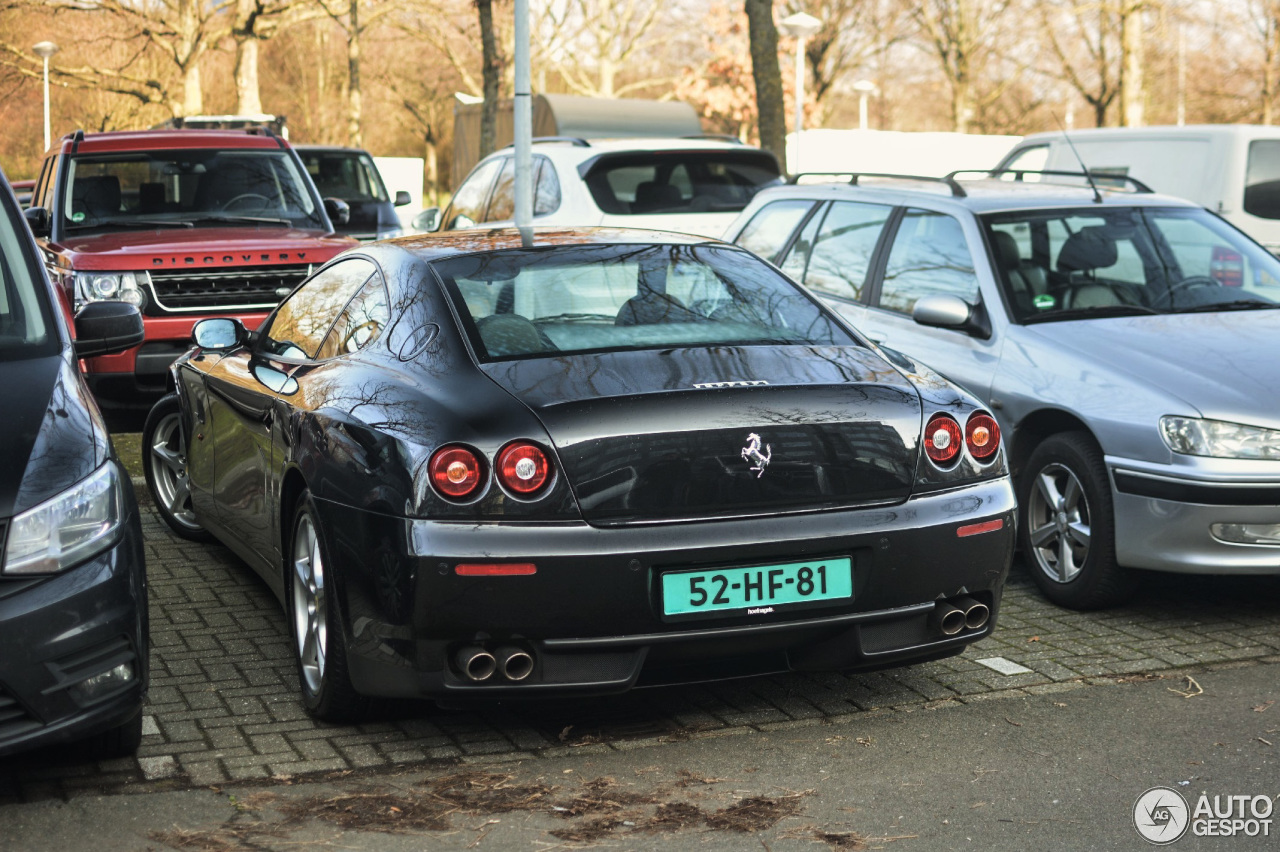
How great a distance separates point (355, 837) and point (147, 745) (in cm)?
97

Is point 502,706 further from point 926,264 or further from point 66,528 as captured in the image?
point 926,264

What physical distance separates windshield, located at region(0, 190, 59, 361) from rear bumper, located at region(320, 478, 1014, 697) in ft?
3.10

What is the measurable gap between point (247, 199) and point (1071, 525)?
6825 millimetres

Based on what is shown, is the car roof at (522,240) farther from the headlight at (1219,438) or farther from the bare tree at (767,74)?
the bare tree at (767,74)

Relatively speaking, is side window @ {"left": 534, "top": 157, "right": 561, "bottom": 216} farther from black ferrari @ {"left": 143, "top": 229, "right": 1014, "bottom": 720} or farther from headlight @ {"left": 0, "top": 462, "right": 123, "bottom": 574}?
headlight @ {"left": 0, "top": 462, "right": 123, "bottom": 574}

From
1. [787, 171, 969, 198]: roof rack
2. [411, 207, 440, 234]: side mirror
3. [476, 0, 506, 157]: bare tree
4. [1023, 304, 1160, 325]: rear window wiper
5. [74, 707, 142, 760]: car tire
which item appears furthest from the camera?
[476, 0, 506, 157]: bare tree

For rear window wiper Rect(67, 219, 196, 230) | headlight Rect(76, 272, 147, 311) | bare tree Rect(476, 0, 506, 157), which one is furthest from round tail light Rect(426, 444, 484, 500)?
bare tree Rect(476, 0, 506, 157)

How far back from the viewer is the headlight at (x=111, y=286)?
9.23m

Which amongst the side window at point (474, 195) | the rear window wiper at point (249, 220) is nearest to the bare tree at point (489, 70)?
the side window at point (474, 195)

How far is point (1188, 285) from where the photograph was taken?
269 inches

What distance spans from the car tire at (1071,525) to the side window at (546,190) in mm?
6186

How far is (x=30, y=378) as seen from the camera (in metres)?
4.21

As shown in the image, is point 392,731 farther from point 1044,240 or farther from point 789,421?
point 1044,240

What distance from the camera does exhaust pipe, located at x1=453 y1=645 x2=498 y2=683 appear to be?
4.06 meters
